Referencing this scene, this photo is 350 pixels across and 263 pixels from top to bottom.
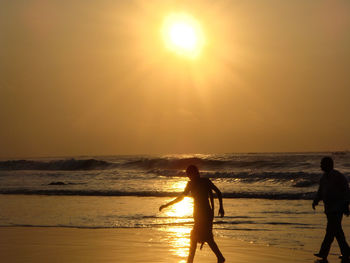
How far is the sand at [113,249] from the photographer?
10.3 m

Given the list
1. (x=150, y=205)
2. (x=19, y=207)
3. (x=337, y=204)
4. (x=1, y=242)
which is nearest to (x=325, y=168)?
(x=337, y=204)

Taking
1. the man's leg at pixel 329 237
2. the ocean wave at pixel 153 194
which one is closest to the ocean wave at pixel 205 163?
the ocean wave at pixel 153 194

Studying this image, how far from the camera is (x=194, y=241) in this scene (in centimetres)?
907

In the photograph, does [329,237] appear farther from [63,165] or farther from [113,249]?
[63,165]

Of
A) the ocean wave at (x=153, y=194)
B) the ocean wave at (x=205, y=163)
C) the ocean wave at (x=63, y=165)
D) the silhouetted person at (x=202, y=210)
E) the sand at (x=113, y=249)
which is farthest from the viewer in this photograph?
the ocean wave at (x=63, y=165)

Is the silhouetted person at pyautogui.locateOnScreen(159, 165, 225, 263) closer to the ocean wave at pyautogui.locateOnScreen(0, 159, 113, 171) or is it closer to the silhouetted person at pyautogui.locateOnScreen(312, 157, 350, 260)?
the silhouetted person at pyautogui.locateOnScreen(312, 157, 350, 260)

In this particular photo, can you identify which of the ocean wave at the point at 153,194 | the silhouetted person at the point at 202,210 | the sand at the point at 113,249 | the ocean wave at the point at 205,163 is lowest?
the sand at the point at 113,249

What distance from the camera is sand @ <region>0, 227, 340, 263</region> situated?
10.3 m

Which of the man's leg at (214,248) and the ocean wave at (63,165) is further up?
the ocean wave at (63,165)

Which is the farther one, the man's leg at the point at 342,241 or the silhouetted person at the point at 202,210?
the man's leg at the point at 342,241

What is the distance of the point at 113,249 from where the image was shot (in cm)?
1138

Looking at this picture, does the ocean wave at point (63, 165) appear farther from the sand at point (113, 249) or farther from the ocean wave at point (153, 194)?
the sand at point (113, 249)

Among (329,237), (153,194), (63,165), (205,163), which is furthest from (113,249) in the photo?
(63,165)

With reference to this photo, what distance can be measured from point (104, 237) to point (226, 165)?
50502 mm
